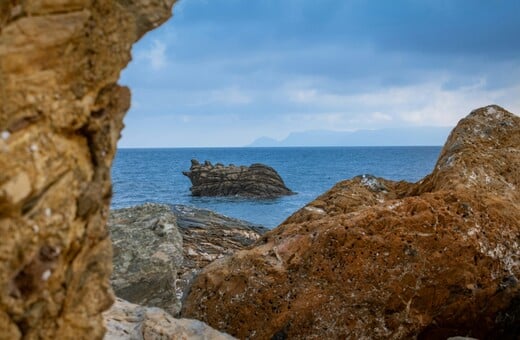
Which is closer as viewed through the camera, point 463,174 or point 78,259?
point 78,259

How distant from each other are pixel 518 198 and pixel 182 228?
15.9 metres

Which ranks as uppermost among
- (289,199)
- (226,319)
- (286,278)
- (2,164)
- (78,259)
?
(2,164)

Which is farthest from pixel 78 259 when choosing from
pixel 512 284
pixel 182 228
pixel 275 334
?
pixel 182 228

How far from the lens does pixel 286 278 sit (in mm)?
7781

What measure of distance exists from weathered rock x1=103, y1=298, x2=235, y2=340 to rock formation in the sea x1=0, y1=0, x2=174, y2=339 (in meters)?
2.25

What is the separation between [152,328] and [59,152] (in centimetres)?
332

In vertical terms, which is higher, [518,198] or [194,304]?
[518,198]

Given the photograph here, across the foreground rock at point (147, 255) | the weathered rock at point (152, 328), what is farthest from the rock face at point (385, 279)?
the foreground rock at point (147, 255)

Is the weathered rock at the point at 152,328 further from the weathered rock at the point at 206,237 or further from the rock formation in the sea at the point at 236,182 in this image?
the rock formation in the sea at the point at 236,182

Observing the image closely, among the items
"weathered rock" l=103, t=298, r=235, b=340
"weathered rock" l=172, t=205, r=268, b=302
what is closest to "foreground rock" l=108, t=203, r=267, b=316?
"weathered rock" l=103, t=298, r=235, b=340

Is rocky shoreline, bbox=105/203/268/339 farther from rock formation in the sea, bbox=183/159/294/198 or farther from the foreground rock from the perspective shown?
rock formation in the sea, bbox=183/159/294/198

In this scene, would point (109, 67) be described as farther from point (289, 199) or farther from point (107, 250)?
point (289, 199)

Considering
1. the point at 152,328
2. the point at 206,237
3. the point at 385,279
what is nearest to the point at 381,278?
the point at 385,279

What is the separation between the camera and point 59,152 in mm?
3596
